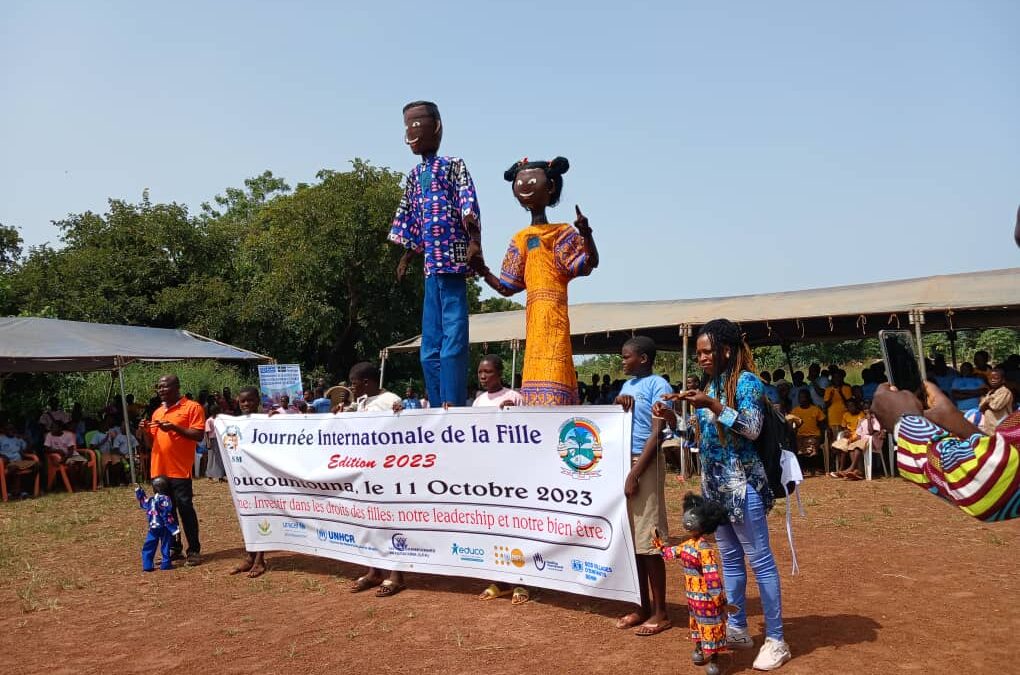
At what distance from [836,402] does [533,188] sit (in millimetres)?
8926

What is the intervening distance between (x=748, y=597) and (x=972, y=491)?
3368mm

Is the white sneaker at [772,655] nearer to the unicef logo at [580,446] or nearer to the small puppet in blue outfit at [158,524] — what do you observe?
the unicef logo at [580,446]

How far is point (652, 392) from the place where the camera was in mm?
4332

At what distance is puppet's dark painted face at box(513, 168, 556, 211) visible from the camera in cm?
556

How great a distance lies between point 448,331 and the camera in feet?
19.1

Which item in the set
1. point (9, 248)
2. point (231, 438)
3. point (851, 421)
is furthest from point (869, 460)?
point (9, 248)

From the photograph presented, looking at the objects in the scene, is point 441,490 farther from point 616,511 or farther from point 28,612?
point 28,612

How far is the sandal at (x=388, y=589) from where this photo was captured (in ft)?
17.8

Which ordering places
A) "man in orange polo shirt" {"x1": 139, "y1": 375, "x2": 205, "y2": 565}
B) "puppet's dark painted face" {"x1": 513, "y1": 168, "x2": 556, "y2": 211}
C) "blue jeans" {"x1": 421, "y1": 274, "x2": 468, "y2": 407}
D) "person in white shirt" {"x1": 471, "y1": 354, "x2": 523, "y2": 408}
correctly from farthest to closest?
"man in orange polo shirt" {"x1": 139, "y1": 375, "x2": 205, "y2": 565}
"blue jeans" {"x1": 421, "y1": 274, "x2": 468, "y2": 407}
"puppet's dark painted face" {"x1": 513, "y1": 168, "x2": 556, "y2": 211}
"person in white shirt" {"x1": 471, "y1": 354, "x2": 523, "y2": 408}

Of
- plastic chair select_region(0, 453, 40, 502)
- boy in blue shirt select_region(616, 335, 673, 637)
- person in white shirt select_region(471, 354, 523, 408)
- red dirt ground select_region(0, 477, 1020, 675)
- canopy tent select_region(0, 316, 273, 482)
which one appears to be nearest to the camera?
red dirt ground select_region(0, 477, 1020, 675)

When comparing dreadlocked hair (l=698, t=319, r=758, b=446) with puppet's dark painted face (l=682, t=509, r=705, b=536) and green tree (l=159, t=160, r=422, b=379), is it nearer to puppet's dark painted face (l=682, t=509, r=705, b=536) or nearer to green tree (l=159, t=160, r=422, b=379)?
puppet's dark painted face (l=682, t=509, r=705, b=536)

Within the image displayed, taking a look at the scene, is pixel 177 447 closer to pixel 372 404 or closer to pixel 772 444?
pixel 372 404

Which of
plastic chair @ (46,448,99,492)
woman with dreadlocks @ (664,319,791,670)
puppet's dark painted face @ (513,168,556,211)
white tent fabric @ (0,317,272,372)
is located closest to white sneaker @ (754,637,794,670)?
woman with dreadlocks @ (664,319,791,670)

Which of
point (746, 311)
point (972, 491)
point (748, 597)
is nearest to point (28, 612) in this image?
point (748, 597)
